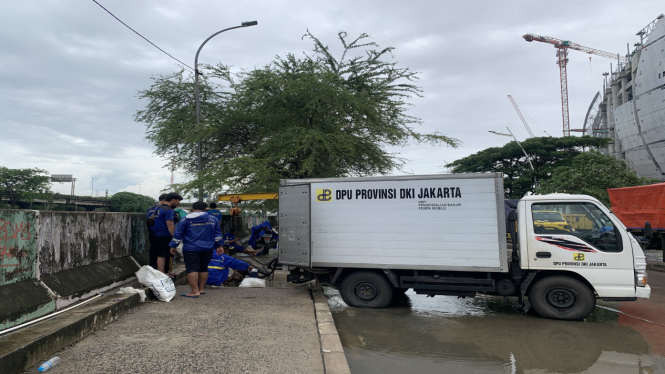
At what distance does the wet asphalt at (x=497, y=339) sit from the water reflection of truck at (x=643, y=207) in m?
8.51

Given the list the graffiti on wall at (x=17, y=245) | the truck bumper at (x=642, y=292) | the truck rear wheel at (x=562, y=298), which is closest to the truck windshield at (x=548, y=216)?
the truck rear wheel at (x=562, y=298)

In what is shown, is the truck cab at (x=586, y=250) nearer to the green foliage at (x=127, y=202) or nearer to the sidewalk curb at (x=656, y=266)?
the sidewalk curb at (x=656, y=266)

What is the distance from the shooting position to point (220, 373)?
3.53 m

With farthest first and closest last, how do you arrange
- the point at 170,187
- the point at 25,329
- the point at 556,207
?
1. the point at 170,187
2. the point at 556,207
3. the point at 25,329

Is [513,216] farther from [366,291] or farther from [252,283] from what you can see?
[252,283]

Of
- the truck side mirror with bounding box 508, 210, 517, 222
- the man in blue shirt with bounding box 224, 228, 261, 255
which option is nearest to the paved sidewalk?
the truck side mirror with bounding box 508, 210, 517, 222

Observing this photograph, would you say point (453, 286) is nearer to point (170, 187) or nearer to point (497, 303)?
point (497, 303)

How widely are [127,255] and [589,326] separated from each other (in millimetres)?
7712

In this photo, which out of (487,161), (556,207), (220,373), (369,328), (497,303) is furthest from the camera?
(487,161)

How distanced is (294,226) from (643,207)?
14.1 metres

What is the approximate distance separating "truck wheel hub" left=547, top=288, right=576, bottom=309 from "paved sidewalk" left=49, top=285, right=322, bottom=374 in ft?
11.6

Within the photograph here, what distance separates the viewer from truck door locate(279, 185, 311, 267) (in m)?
7.11

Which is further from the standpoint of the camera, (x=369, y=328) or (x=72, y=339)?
(x=369, y=328)

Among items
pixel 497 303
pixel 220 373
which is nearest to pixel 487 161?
pixel 497 303
